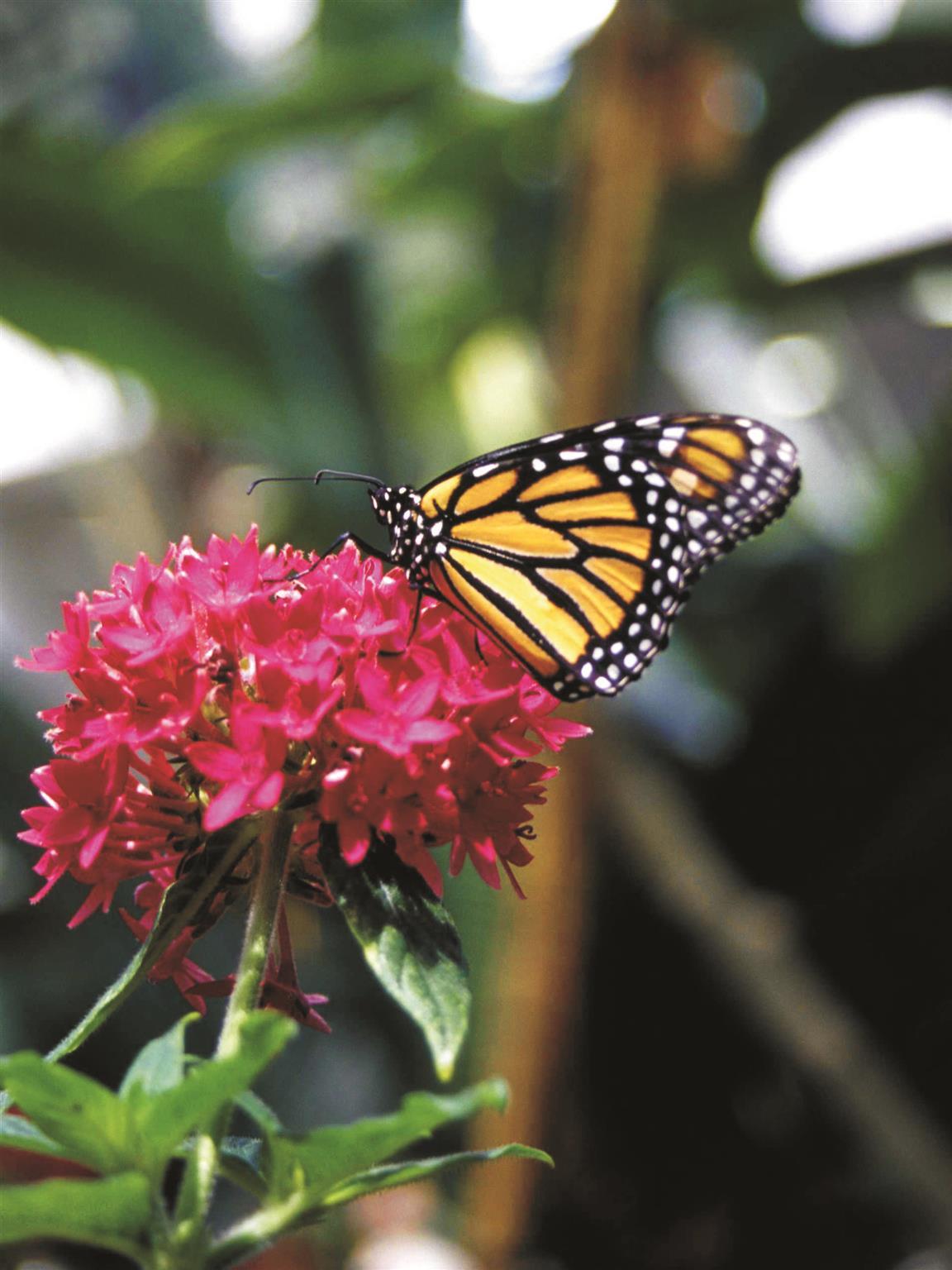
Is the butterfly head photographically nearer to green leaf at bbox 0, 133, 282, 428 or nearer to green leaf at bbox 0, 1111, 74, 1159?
green leaf at bbox 0, 1111, 74, 1159

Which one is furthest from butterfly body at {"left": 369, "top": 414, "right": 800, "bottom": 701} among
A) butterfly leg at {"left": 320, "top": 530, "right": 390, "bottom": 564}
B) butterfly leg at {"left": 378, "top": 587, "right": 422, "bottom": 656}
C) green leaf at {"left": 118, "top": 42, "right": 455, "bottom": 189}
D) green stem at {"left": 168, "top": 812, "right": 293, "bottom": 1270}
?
green leaf at {"left": 118, "top": 42, "right": 455, "bottom": 189}

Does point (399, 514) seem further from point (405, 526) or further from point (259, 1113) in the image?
point (259, 1113)

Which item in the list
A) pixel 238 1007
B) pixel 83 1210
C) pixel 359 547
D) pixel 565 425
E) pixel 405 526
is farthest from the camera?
pixel 565 425

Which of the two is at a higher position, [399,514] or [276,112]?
[276,112]

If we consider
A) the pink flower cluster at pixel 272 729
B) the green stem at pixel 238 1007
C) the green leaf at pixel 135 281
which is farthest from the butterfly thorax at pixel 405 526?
the green leaf at pixel 135 281

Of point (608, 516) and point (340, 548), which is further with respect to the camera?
point (608, 516)

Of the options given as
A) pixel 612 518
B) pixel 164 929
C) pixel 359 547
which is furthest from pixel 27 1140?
pixel 612 518

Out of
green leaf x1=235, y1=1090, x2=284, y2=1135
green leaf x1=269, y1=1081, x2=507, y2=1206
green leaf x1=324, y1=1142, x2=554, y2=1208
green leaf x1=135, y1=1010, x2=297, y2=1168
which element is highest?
green leaf x1=135, y1=1010, x2=297, y2=1168
